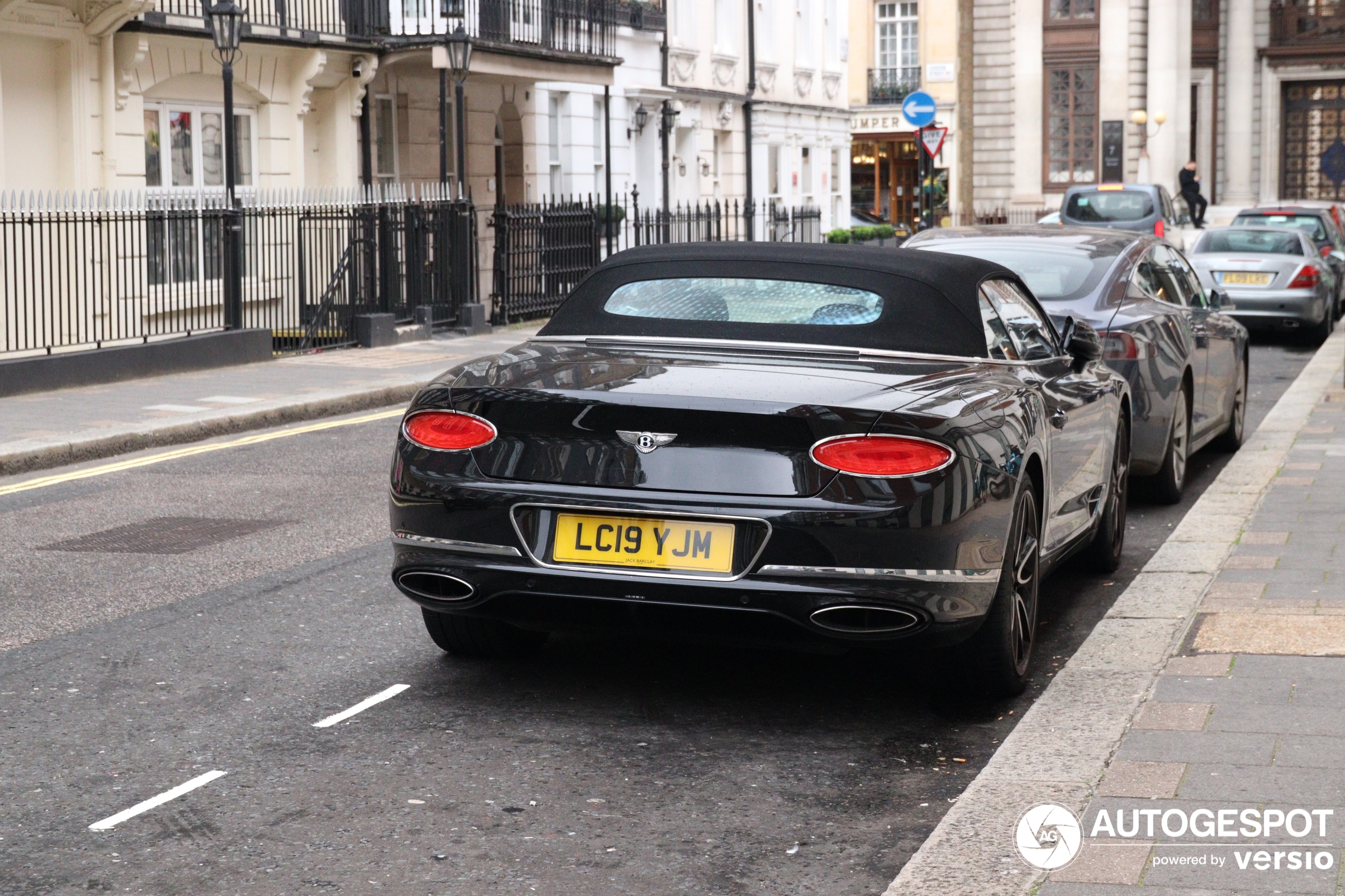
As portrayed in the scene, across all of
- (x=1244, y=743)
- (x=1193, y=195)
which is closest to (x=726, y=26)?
(x=1193, y=195)

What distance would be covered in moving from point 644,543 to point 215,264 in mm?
13660

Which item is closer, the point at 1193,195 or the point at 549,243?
the point at 549,243

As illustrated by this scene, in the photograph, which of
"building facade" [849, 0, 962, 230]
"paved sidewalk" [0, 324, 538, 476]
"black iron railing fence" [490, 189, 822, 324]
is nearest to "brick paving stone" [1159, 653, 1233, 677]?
"paved sidewalk" [0, 324, 538, 476]

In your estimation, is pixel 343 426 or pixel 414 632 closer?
pixel 414 632

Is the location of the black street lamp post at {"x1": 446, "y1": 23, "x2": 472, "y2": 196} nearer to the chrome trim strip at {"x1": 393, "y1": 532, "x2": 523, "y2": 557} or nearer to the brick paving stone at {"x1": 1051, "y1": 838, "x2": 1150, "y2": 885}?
the chrome trim strip at {"x1": 393, "y1": 532, "x2": 523, "y2": 557}

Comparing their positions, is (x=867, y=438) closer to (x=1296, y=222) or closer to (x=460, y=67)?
(x=460, y=67)

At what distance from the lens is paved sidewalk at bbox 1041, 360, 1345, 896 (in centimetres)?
376

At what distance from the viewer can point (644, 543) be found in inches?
193

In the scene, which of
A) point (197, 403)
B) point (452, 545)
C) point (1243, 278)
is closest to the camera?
point (452, 545)

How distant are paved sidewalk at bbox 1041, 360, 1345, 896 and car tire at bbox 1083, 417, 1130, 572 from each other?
0.48 m

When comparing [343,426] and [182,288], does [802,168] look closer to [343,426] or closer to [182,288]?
[182,288]

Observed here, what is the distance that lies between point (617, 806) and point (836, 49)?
4286 centimetres

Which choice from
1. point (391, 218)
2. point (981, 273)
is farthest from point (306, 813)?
point (391, 218)

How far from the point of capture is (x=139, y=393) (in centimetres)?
1472
